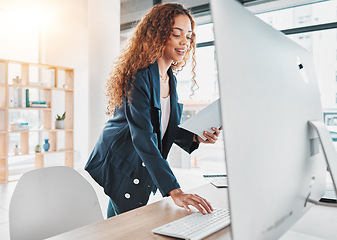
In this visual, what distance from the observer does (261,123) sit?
1.49 ft

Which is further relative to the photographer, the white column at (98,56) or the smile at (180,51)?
the white column at (98,56)

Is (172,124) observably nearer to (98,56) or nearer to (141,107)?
(141,107)

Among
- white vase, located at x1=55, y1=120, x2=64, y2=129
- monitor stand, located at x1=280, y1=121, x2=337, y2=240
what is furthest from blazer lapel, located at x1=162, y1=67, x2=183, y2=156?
white vase, located at x1=55, y1=120, x2=64, y2=129

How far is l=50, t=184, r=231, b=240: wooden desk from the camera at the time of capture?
0.77 m

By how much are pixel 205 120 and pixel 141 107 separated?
24cm

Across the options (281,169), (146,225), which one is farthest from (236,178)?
(146,225)

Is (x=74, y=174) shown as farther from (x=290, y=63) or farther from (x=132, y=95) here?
(x=290, y=63)

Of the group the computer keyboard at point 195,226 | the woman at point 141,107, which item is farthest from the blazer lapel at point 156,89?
the computer keyboard at point 195,226

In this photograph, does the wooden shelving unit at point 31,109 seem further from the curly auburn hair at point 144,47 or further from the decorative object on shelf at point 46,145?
the curly auburn hair at point 144,47

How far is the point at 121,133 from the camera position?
1.30m

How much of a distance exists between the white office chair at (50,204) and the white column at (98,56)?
358cm

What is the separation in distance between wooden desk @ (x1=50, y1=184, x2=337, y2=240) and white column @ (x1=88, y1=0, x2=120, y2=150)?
12.4ft

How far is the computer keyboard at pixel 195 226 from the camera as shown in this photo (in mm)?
750

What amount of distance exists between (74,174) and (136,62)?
53cm
